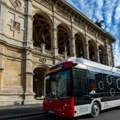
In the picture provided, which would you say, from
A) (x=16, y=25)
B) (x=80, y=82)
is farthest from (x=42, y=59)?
(x=80, y=82)

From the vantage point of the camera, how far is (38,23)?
27.6 metres

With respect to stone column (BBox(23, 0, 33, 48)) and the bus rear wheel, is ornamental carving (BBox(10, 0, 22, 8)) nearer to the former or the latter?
stone column (BBox(23, 0, 33, 48))

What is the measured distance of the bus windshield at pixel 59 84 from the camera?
26.7 feet

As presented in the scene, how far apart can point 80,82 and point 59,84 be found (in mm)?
997

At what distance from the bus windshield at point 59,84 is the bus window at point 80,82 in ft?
0.98

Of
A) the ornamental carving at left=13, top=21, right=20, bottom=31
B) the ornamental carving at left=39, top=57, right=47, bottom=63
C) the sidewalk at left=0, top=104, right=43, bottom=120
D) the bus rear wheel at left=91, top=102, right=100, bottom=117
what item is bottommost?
the sidewalk at left=0, top=104, right=43, bottom=120

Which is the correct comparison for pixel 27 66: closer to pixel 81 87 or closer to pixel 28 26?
pixel 28 26

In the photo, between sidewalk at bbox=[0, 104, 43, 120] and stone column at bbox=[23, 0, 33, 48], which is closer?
sidewalk at bbox=[0, 104, 43, 120]

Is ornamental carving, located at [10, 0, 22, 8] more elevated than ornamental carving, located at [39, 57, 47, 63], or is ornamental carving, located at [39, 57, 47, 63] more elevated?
ornamental carving, located at [10, 0, 22, 8]

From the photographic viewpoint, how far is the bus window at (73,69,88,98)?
323 inches

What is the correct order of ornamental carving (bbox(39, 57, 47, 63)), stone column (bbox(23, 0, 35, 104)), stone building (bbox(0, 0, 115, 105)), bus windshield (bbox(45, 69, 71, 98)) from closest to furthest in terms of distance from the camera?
bus windshield (bbox(45, 69, 71, 98)) < stone building (bbox(0, 0, 115, 105)) < stone column (bbox(23, 0, 35, 104)) < ornamental carving (bbox(39, 57, 47, 63))

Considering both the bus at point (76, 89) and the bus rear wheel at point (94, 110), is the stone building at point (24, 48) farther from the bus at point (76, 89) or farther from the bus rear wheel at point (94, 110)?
the bus rear wheel at point (94, 110)

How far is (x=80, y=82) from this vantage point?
851 cm

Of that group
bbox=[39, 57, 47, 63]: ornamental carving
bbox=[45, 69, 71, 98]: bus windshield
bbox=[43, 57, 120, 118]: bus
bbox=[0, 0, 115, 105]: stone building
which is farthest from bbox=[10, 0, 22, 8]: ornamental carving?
bbox=[45, 69, 71, 98]: bus windshield
